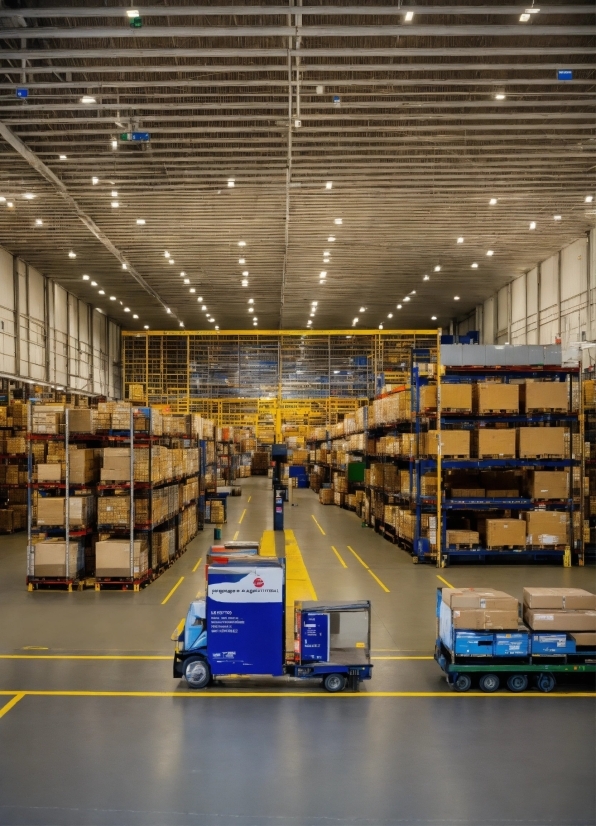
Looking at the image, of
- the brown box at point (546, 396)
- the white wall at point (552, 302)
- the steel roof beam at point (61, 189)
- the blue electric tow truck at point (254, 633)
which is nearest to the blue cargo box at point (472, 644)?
the blue electric tow truck at point (254, 633)

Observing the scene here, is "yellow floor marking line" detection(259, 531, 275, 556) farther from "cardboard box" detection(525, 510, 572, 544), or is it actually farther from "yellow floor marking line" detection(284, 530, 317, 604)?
"cardboard box" detection(525, 510, 572, 544)

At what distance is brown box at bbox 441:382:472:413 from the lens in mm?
14289

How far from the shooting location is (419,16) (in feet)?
44.2

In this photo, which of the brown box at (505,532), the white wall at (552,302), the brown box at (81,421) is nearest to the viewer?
the brown box at (81,421)

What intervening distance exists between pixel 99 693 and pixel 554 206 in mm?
19721

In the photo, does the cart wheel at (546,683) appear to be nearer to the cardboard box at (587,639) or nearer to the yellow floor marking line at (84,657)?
the cardboard box at (587,639)

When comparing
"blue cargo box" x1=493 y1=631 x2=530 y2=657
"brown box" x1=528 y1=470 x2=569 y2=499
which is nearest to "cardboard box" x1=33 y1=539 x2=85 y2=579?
"blue cargo box" x1=493 y1=631 x2=530 y2=657

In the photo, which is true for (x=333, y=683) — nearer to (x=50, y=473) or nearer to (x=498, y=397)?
(x=50, y=473)

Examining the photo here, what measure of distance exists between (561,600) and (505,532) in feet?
23.2

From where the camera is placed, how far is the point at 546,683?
278 inches

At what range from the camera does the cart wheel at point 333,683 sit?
22.8ft

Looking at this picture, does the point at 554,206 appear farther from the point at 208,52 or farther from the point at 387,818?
the point at 387,818

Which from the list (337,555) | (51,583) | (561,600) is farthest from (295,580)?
(561,600)

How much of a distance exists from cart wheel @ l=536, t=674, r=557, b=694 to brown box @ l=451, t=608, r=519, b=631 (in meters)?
0.57
